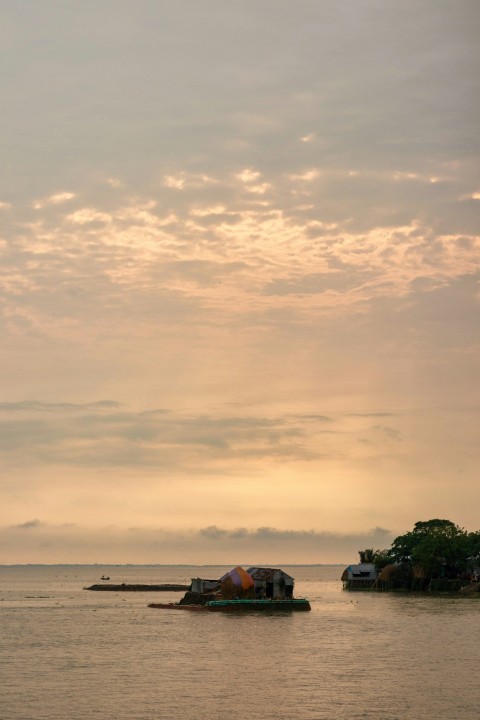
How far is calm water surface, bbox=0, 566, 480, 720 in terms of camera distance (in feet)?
146

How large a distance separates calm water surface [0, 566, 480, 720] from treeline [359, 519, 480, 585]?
3795 cm

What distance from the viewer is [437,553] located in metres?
143

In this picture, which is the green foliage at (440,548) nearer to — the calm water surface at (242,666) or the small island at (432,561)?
the small island at (432,561)

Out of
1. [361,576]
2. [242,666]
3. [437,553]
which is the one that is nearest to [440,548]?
[437,553]

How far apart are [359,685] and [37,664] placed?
69.0ft

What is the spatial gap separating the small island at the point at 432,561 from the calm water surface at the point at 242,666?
38136 mm

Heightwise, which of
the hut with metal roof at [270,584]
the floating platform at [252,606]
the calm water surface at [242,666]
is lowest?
the calm water surface at [242,666]

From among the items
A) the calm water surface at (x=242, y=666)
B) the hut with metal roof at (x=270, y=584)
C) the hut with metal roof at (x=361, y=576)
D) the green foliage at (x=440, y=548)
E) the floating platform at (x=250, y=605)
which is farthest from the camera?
the hut with metal roof at (x=361, y=576)

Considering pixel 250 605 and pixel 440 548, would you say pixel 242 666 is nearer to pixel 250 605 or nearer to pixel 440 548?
pixel 250 605

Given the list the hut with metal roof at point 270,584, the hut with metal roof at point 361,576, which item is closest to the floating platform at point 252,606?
the hut with metal roof at point 270,584

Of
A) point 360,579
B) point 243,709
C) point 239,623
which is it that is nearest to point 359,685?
point 243,709

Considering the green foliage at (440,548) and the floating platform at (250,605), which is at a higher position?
the green foliage at (440,548)

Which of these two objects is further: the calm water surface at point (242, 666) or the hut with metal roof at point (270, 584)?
the hut with metal roof at point (270, 584)

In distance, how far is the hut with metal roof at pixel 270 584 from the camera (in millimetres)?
105081
